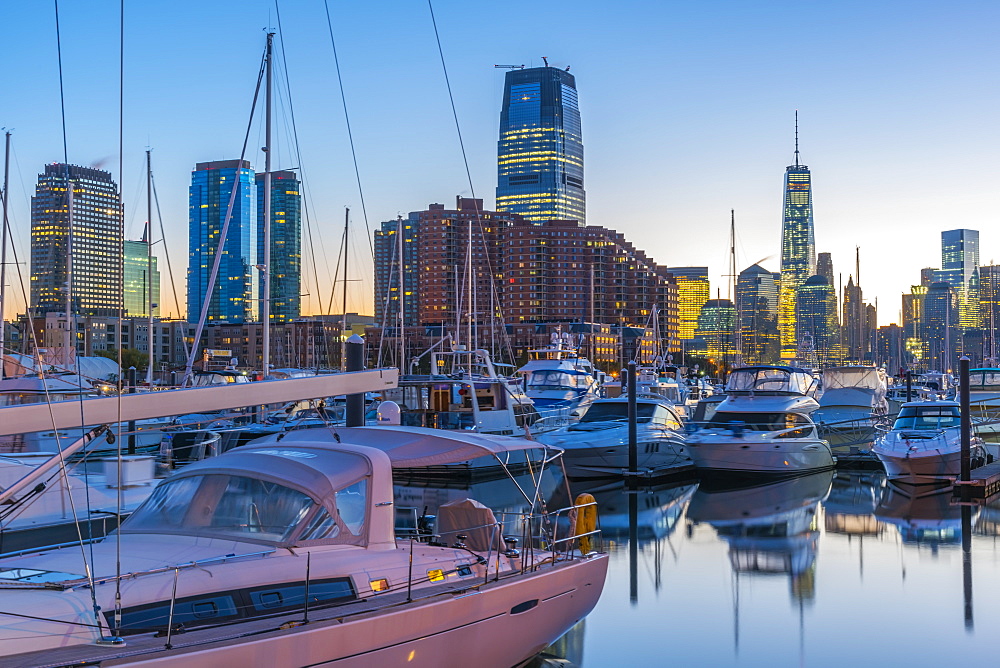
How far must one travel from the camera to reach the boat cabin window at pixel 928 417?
26.0 m

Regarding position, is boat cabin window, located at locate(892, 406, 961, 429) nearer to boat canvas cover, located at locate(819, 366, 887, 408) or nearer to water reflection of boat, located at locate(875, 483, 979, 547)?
water reflection of boat, located at locate(875, 483, 979, 547)

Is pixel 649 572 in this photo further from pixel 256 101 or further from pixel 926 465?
pixel 256 101

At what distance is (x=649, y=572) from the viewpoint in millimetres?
15703

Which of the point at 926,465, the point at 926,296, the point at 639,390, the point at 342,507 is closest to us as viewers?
the point at 342,507

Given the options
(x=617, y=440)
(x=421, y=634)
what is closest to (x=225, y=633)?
(x=421, y=634)

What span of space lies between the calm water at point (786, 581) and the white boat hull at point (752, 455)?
7.06 feet

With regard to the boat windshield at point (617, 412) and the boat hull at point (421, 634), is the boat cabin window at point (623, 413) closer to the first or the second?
the boat windshield at point (617, 412)

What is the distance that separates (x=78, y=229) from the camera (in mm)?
33562

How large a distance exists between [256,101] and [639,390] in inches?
864

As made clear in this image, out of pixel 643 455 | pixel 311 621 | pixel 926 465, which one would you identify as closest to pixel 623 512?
pixel 643 455

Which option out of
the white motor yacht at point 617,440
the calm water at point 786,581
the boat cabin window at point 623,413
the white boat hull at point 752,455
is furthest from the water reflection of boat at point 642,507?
the boat cabin window at point 623,413

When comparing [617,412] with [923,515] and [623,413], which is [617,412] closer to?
[623,413]

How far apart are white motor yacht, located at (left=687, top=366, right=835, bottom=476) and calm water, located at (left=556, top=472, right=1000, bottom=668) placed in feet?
10.2

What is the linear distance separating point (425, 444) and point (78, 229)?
89.9 feet
